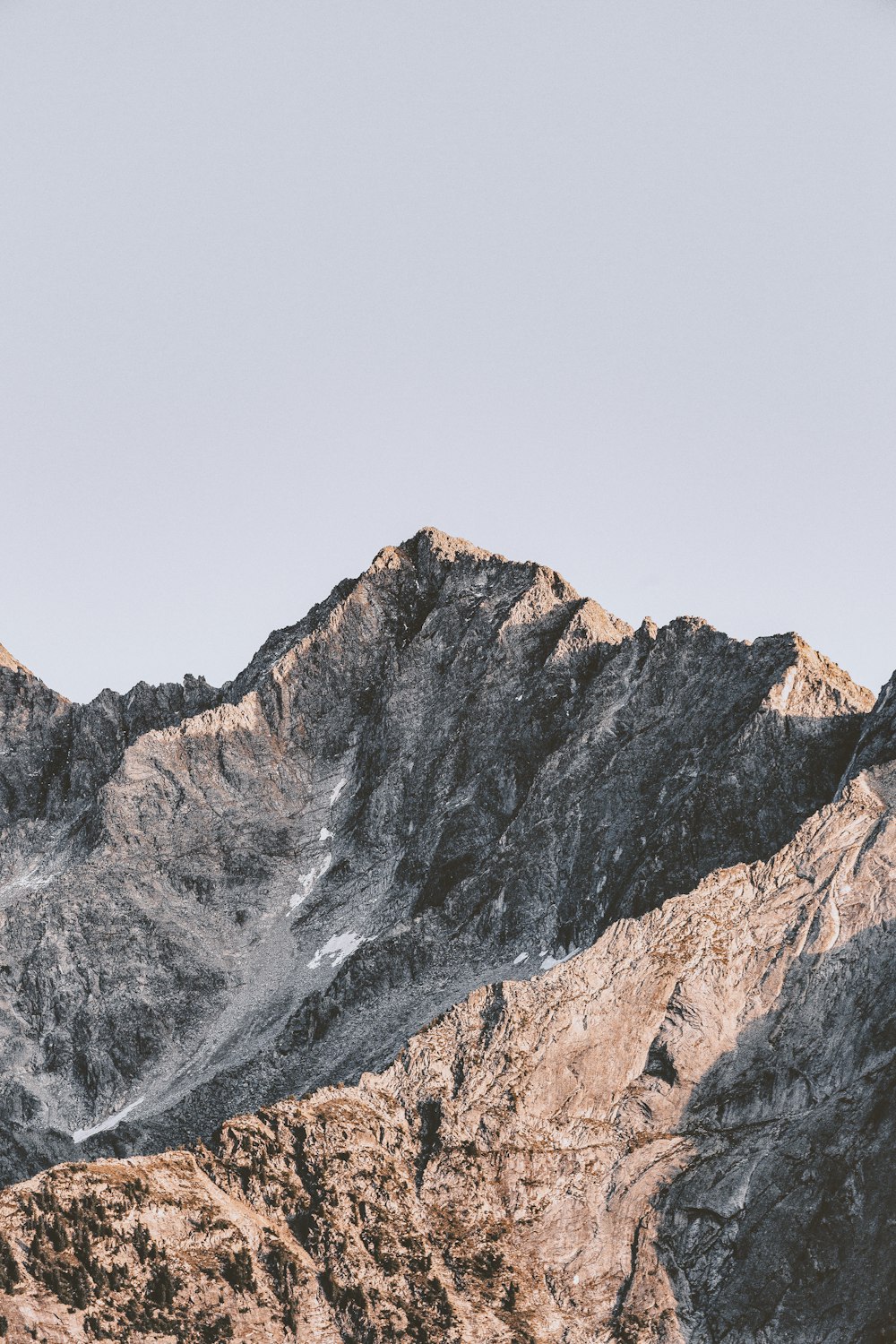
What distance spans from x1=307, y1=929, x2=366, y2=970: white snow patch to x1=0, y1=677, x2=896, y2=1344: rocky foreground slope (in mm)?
43303

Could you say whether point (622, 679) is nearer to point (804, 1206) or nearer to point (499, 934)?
point (499, 934)

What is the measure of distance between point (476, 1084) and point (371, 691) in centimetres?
8249

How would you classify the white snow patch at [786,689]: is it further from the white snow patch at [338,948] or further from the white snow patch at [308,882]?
the white snow patch at [308,882]

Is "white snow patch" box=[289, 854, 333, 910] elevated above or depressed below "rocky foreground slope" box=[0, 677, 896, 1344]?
above

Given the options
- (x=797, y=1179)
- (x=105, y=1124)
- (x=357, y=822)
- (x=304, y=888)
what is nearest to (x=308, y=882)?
(x=304, y=888)

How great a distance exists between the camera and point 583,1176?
86.9m

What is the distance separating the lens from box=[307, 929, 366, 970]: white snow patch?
138875mm

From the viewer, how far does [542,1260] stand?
83.4 m

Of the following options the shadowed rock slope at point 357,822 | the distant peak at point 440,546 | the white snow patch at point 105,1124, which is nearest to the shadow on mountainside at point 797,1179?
the shadowed rock slope at point 357,822

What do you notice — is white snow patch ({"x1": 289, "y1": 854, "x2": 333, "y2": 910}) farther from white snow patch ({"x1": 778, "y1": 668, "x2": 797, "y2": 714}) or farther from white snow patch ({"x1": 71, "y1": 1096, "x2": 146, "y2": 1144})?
white snow patch ({"x1": 778, "y1": 668, "x2": 797, "y2": 714})

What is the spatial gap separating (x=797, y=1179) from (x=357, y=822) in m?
79.2

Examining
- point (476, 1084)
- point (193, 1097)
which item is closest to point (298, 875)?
point (193, 1097)

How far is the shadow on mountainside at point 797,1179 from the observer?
7906 cm

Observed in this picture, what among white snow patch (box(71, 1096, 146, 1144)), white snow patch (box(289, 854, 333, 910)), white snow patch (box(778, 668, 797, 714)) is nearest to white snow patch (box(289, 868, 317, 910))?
white snow patch (box(289, 854, 333, 910))
